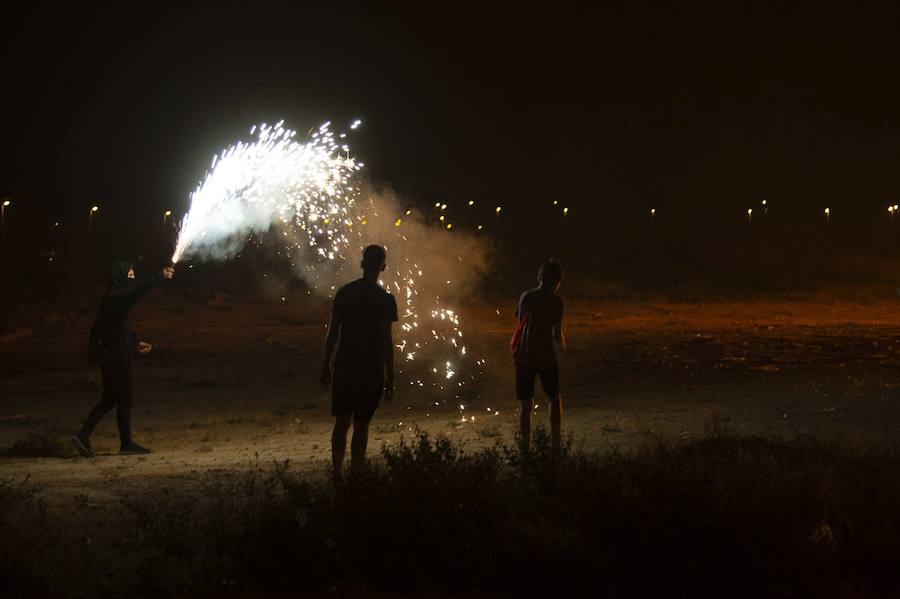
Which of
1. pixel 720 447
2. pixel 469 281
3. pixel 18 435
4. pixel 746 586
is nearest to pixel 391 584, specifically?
pixel 746 586

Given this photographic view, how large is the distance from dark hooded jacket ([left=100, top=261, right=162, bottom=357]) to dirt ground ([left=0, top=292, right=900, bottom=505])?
1.20 meters

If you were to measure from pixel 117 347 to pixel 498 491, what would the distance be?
19.2ft

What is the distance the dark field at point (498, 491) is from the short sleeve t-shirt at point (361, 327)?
2.21 ft

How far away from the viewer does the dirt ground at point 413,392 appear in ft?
36.8

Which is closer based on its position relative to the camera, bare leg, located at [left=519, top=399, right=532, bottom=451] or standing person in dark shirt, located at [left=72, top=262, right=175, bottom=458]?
bare leg, located at [left=519, top=399, right=532, bottom=451]

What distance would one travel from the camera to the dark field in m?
6.76

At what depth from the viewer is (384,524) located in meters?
6.73

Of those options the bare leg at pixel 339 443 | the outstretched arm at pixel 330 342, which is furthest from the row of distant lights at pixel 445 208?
the bare leg at pixel 339 443

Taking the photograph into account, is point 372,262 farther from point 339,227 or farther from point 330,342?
point 339,227

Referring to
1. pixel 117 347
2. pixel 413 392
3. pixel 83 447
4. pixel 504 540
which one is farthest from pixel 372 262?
pixel 413 392

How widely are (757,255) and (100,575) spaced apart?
62.7 m

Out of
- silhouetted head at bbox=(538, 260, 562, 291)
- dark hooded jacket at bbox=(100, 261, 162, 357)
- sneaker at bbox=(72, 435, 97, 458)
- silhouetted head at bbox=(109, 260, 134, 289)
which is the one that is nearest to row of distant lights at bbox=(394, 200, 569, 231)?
silhouetted head at bbox=(109, 260, 134, 289)

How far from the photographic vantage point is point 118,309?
11.4m

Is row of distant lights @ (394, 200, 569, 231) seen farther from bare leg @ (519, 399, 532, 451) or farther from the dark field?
bare leg @ (519, 399, 532, 451)
